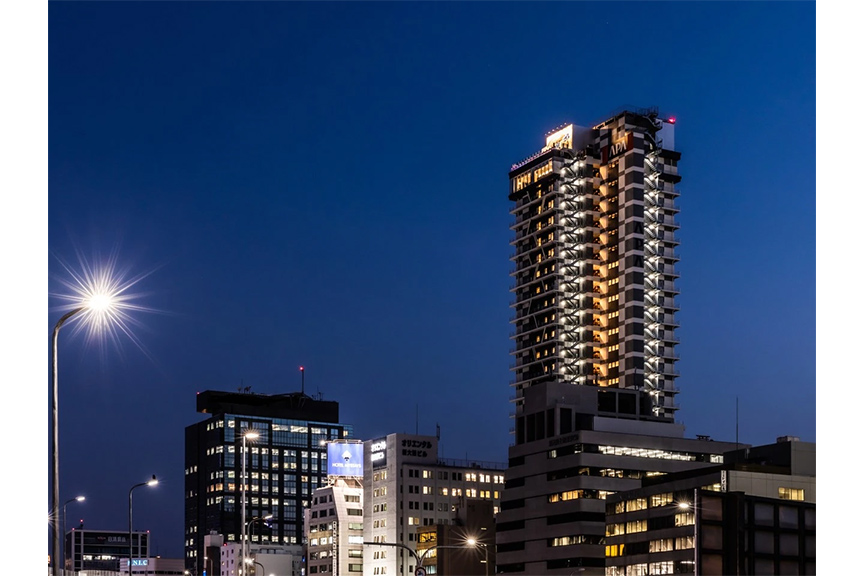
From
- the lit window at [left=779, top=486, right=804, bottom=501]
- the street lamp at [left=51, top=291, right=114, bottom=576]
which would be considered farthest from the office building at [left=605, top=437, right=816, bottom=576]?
the street lamp at [left=51, top=291, right=114, bottom=576]

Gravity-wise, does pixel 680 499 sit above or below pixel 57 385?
below

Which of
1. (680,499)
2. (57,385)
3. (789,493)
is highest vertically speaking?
(57,385)

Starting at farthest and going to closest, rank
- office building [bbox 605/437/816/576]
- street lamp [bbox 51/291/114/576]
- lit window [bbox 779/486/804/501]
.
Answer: lit window [bbox 779/486/804/501] < office building [bbox 605/437/816/576] < street lamp [bbox 51/291/114/576]

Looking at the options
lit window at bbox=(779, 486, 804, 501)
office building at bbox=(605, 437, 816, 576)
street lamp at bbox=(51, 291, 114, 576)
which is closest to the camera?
street lamp at bbox=(51, 291, 114, 576)

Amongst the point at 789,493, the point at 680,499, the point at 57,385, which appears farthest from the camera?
the point at 680,499

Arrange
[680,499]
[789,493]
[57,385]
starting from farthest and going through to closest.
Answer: [680,499], [789,493], [57,385]

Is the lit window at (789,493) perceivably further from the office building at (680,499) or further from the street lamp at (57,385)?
the street lamp at (57,385)

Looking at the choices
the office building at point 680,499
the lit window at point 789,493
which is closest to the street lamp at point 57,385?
the office building at point 680,499

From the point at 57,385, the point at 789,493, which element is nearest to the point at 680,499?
the point at 789,493

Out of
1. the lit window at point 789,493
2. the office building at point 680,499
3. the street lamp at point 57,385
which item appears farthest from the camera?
the lit window at point 789,493

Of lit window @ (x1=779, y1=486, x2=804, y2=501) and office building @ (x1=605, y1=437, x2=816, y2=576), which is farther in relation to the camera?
lit window @ (x1=779, y1=486, x2=804, y2=501)

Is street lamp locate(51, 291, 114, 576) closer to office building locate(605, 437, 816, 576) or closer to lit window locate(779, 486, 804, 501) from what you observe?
office building locate(605, 437, 816, 576)

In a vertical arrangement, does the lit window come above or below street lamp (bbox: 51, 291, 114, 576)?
below

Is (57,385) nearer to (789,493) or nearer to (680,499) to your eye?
(680,499)
